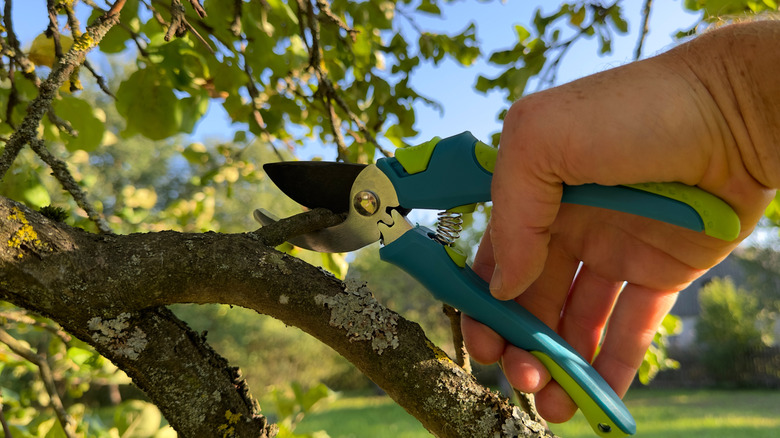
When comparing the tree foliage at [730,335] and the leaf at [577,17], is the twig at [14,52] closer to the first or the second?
the leaf at [577,17]

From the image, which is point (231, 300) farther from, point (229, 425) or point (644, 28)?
point (644, 28)

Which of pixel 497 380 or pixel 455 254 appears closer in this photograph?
pixel 455 254

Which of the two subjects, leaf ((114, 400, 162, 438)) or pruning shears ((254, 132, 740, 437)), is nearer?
pruning shears ((254, 132, 740, 437))

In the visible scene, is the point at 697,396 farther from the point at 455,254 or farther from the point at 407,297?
the point at 455,254

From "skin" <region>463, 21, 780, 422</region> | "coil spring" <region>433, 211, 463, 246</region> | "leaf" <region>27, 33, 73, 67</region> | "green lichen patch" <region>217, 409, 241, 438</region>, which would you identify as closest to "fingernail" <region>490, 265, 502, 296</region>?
"skin" <region>463, 21, 780, 422</region>

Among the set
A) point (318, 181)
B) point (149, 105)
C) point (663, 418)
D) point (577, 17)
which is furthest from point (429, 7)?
point (663, 418)

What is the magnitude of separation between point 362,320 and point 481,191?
39 centimetres

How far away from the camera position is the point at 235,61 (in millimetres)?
1518

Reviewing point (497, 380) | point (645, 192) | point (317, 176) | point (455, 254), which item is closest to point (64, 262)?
point (317, 176)

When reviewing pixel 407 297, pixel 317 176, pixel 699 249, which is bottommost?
pixel 407 297

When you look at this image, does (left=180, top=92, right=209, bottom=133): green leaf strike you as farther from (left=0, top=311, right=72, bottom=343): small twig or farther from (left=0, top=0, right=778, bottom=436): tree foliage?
(left=0, top=311, right=72, bottom=343): small twig

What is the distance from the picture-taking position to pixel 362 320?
86 cm

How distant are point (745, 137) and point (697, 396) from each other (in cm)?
1537

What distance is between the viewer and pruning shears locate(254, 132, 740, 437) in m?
0.97
